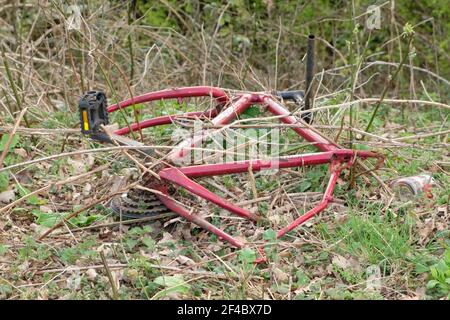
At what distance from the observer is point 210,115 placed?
5.12 meters

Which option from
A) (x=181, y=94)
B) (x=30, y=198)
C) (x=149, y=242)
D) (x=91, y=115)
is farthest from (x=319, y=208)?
(x=30, y=198)

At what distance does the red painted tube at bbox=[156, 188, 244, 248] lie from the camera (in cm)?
416

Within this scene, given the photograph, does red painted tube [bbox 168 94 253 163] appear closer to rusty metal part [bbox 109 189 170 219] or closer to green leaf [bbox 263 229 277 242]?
rusty metal part [bbox 109 189 170 219]

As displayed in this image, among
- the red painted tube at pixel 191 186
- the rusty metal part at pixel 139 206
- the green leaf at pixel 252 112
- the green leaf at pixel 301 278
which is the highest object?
the green leaf at pixel 252 112

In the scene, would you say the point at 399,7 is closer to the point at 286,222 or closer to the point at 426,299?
the point at 286,222

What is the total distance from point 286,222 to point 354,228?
397mm

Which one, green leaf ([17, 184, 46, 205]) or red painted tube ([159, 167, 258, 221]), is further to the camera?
green leaf ([17, 184, 46, 205])

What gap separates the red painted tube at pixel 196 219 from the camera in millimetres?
4160

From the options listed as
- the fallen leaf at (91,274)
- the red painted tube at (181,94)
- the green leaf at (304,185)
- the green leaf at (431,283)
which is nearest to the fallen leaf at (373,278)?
the green leaf at (431,283)

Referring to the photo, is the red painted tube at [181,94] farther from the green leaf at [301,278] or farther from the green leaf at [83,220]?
the green leaf at [301,278]

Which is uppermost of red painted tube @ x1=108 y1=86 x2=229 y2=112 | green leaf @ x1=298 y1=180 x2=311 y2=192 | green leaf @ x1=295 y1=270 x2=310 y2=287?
red painted tube @ x1=108 y1=86 x2=229 y2=112

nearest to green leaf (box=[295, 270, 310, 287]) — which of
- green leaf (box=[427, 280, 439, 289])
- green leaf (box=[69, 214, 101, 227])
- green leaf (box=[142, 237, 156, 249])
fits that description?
green leaf (box=[427, 280, 439, 289])

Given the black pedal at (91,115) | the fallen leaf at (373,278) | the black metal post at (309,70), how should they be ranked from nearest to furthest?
the fallen leaf at (373,278), the black pedal at (91,115), the black metal post at (309,70)
